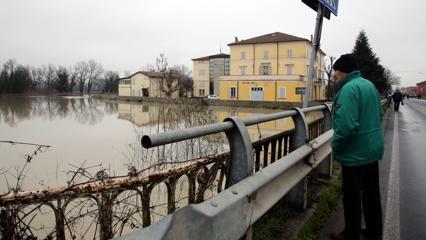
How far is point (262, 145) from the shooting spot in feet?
12.4

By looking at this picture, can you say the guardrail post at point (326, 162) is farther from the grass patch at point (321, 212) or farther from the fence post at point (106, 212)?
the fence post at point (106, 212)

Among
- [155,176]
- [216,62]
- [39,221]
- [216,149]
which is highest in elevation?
[216,62]

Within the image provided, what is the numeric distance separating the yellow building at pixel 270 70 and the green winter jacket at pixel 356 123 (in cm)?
4415

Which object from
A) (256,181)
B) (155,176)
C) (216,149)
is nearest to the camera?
(256,181)

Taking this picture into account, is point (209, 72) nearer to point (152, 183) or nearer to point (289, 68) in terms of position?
point (289, 68)

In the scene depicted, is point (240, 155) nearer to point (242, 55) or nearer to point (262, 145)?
point (262, 145)

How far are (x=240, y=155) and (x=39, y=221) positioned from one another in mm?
5392

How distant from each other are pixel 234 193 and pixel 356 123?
1.48m

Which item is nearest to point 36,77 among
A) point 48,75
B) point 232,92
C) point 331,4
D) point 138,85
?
point 48,75

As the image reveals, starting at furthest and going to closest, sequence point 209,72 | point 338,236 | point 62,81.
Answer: point 62,81, point 209,72, point 338,236

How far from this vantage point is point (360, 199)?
10.8ft

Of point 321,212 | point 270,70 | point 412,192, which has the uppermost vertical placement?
point 270,70

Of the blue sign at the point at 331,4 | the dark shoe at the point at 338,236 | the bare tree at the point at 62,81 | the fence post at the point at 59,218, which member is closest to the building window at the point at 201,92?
the blue sign at the point at 331,4

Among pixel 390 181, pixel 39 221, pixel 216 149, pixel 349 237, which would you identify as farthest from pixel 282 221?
pixel 216 149
